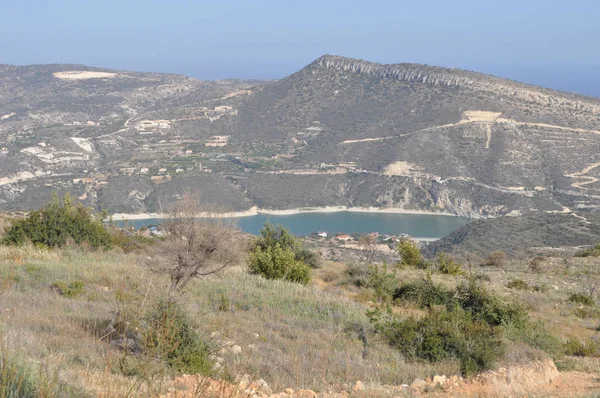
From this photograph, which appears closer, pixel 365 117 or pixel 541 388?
pixel 541 388

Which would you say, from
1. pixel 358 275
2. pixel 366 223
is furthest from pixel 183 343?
pixel 366 223

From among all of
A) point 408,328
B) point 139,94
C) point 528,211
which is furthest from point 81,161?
point 408,328

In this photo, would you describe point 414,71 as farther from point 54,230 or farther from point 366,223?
point 54,230

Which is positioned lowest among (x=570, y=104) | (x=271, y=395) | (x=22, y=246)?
(x=22, y=246)

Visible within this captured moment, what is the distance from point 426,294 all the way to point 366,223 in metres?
48.0

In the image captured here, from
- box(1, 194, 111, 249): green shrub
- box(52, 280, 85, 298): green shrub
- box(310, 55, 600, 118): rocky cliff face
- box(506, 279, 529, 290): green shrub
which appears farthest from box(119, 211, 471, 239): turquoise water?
box(52, 280, 85, 298): green shrub

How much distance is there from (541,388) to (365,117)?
78.8 m

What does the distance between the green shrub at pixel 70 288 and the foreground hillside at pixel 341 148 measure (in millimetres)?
36254

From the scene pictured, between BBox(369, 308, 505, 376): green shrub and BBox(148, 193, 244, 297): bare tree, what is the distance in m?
3.48

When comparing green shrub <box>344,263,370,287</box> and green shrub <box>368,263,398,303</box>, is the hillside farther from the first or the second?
green shrub <box>368,263,398,303</box>

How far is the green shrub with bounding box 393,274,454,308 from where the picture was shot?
1130 centimetres

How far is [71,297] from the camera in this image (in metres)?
8.43

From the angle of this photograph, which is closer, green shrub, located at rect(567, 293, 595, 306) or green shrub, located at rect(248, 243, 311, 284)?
green shrub, located at rect(248, 243, 311, 284)

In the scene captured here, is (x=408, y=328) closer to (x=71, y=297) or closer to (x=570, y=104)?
(x=71, y=297)
